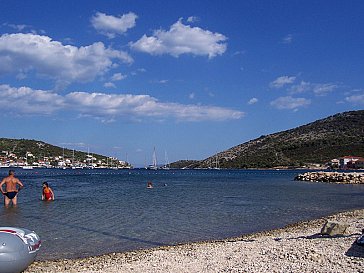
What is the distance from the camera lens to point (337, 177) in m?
62.6

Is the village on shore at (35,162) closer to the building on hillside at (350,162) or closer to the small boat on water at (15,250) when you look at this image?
the building on hillside at (350,162)

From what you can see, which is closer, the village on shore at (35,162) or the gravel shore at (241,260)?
the gravel shore at (241,260)

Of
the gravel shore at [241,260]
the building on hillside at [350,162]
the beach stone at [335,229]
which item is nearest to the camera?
the gravel shore at [241,260]

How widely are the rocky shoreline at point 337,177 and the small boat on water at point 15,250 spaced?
5642cm

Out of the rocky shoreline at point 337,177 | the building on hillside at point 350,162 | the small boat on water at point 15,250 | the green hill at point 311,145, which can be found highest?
the green hill at point 311,145

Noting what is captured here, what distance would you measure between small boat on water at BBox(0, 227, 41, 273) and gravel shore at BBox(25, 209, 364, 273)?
97 centimetres

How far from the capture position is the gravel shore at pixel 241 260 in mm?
8555

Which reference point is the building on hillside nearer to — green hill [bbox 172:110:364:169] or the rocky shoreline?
green hill [bbox 172:110:364:169]

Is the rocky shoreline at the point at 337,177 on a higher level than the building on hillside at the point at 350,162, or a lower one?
lower

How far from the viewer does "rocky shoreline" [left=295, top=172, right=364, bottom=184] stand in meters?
59.6

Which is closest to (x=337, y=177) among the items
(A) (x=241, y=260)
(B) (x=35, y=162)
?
(A) (x=241, y=260)

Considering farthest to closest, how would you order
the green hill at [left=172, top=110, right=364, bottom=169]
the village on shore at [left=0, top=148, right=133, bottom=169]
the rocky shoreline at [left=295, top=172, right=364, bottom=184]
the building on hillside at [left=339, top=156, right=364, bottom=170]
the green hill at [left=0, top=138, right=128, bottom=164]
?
→ the green hill at [left=0, top=138, right=128, bottom=164] < the village on shore at [left=0, top=148, right=133, bottom=169] < the green hill at [left=172, top=110, right=364, bottom=169] < the building on hillside at [left=339, top=156, right=364, bottom=170] < the rocky shoreline at [left=295, top=172, right=364, bottom=184]

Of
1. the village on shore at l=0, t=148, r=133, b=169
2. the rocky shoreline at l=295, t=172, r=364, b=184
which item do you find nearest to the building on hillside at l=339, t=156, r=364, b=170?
the rocky shoreline at l=295, t=172, r=364, b=184

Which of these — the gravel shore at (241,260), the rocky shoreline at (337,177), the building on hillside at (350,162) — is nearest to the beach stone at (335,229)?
the gravel shore at (241,260)
